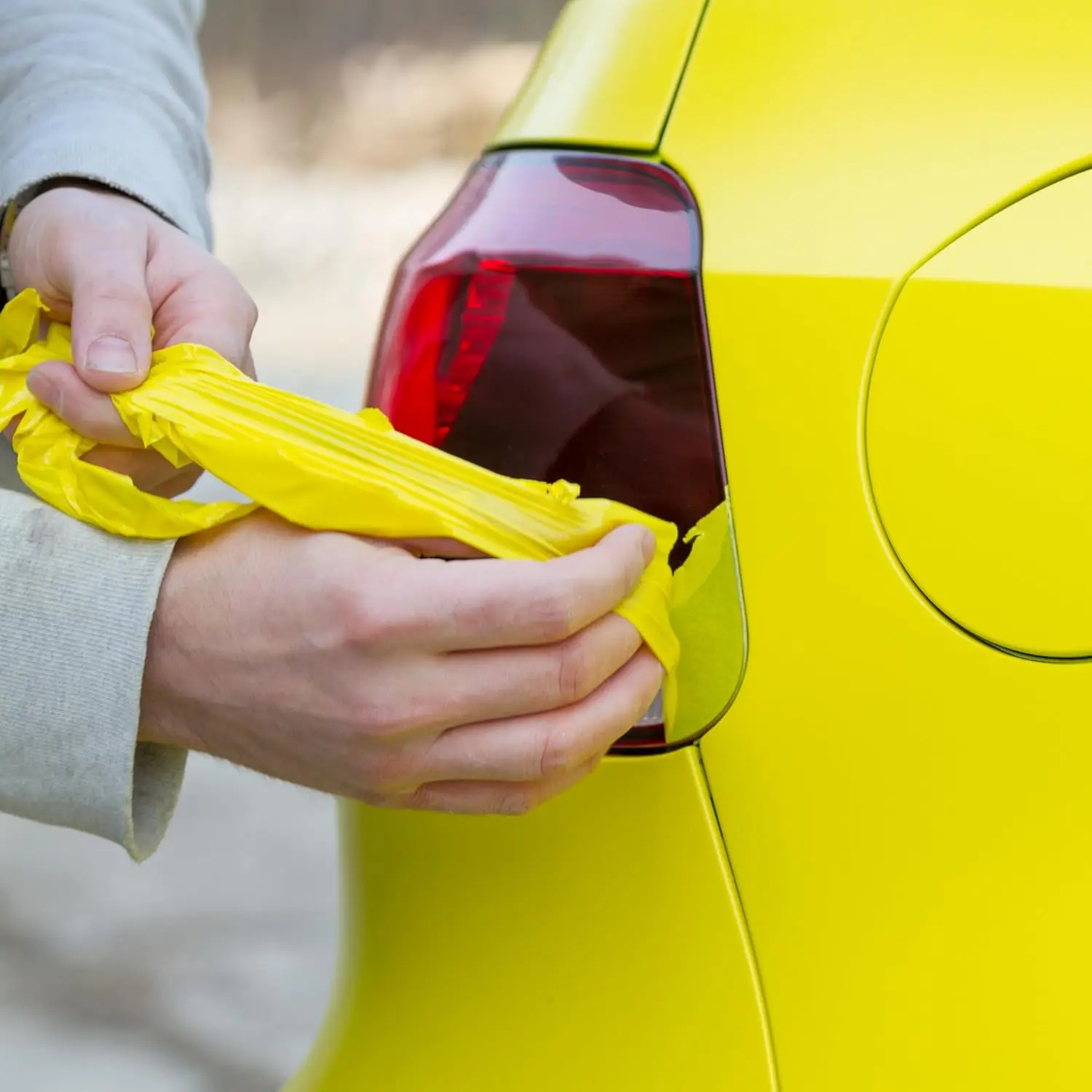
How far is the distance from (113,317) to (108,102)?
581 millimetres

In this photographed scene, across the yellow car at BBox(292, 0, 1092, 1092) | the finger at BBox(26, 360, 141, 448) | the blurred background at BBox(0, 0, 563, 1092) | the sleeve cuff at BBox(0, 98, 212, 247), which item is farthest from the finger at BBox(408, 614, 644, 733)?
the blurred background at BBox(0, 0, 563, 1092)

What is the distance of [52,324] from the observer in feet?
4.13

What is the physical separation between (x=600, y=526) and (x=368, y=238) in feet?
20.9

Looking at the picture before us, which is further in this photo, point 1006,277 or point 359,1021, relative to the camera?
point 359,1021

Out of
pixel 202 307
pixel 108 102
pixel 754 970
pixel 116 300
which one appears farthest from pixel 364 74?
pixel 754 970

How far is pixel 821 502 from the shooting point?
3.08 ft

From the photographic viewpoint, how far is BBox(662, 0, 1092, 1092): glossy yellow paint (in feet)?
3.03

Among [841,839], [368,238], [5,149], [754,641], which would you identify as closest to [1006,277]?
[754,641]

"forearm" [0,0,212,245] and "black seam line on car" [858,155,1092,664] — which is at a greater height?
"black seam line on car" [858,155,1092,664]

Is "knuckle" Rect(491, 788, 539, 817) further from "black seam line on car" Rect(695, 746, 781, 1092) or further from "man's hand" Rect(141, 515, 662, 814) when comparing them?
"black seam line on car" Rect(695, 746, 781, 1092)

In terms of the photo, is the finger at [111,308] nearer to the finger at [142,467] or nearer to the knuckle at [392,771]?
the finger at [142,467]

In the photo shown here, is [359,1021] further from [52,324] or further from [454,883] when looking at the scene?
[52,324]

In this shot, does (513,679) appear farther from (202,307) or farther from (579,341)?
Answer: (202,307)

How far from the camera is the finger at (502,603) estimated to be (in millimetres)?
884
